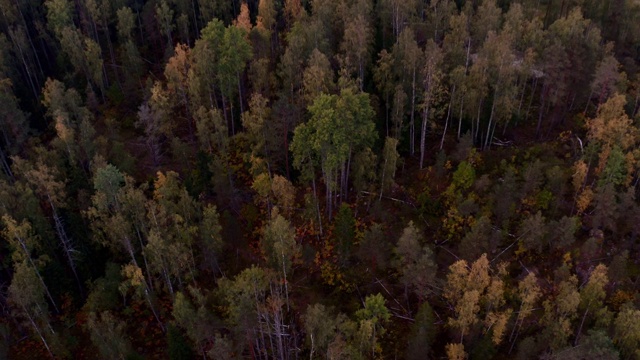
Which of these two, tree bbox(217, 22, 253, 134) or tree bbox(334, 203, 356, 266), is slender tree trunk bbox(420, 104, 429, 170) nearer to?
tree bbox(334, 203, 356, 266)

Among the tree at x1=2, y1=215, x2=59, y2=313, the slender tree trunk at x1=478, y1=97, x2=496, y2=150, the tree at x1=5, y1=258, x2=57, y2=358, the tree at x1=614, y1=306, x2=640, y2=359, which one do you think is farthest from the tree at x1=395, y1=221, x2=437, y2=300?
the tree at x1=2, y1=215, x2=59, y2=313

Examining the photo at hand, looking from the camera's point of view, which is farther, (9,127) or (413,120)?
(9,127)

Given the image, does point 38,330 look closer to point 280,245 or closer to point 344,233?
point 280,245

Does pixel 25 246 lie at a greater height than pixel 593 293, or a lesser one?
greater

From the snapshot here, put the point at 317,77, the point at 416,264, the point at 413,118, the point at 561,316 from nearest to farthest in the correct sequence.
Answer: the point at 561,316, the point at 416,264, the point at 317,77, the point at 413,118

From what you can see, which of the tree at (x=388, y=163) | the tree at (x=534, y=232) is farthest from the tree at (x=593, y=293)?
the tree at (x=388, y=163)

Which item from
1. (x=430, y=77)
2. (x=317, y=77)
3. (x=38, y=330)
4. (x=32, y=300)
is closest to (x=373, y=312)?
(x=317, y=77)

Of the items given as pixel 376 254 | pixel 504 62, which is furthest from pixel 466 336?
pixel 504 62

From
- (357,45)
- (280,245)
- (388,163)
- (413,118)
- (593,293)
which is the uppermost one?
(357,45)

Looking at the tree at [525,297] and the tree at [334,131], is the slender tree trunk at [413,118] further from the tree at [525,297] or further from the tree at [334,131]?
the tree at [525,297]
